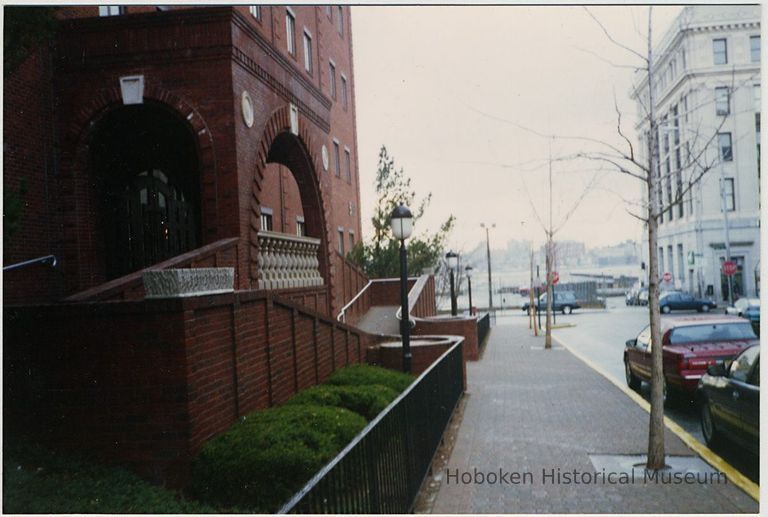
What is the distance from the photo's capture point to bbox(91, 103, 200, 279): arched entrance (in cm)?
1013

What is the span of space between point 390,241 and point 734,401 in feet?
54.7

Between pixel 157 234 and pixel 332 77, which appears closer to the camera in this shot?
pixel 157 234

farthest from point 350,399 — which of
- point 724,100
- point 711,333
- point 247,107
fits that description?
point 711,333

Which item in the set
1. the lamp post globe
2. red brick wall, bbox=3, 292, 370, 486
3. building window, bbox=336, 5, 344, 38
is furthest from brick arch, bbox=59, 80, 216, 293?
building window, bbox=336, 5, 344, 38

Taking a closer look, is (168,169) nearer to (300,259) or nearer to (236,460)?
(300,259)

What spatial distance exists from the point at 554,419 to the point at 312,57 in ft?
43.9

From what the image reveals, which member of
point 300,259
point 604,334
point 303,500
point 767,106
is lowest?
point 604,334

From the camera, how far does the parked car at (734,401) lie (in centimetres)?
674

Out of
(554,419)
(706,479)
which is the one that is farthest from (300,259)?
(706,479)

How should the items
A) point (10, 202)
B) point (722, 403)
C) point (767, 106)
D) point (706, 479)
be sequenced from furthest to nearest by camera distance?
point (722, 403) < point (706, 479) < point (767, 106) < point (10, 202)

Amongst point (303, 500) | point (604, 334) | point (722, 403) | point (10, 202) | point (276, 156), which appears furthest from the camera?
point (604, 334)

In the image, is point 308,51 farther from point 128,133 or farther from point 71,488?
point 71,488

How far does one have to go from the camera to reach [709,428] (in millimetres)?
8125

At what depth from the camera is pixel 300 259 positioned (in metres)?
12.1
